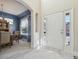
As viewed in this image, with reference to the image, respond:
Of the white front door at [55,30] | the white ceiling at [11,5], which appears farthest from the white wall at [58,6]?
the white ceiling at [11,5]

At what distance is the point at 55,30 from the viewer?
687cm

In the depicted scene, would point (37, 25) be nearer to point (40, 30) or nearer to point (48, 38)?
point (40, 30)

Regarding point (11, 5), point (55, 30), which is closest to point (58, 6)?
point (55, 30)

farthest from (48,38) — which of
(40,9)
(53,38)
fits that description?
(40,9)

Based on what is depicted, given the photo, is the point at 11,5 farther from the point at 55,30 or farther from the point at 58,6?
the point at 55,30

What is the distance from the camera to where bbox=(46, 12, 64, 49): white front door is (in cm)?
639

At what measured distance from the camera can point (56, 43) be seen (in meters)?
6.75

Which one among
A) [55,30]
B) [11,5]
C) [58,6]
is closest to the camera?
[58,6]


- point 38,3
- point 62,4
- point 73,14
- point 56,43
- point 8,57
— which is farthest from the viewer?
point 38,3

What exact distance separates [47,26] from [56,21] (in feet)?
3.07

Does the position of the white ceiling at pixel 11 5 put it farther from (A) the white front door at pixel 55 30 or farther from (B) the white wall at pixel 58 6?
(A) the white front door at pixel 55 30

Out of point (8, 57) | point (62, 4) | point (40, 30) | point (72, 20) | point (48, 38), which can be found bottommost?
point (8, 57)

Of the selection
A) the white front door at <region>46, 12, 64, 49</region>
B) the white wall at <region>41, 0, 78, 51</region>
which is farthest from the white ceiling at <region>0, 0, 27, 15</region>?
the white front door at <region>46, 12, 64, 49</region>

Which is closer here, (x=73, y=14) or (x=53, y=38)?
(x=73, y=14)
